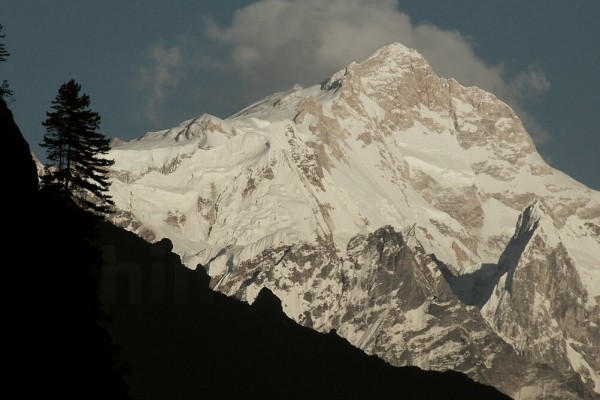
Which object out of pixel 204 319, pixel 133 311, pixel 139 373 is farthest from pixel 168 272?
pixel 139 373

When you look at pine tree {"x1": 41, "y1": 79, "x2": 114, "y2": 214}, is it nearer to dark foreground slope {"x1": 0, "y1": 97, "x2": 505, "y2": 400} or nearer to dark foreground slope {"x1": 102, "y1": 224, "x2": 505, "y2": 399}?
dark foreground slope {"x1": 0, "y1": 97, "x2": 505, "y2": 400}

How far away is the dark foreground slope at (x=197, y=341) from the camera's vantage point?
106 meters

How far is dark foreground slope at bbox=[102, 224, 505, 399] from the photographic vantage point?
105938 millimetres

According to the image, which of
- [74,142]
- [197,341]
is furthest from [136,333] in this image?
[74,142]

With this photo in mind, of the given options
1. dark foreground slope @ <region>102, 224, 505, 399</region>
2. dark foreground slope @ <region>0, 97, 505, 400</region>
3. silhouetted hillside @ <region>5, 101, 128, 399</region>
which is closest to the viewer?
silhouetted hillside @ <region>5, 101, 128, 399</region>

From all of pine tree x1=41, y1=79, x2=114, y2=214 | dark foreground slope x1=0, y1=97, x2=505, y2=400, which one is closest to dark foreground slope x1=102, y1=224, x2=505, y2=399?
dark foreground slope x1=0, y1=97, x2=505, y2=400

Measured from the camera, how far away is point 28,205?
5884 cm

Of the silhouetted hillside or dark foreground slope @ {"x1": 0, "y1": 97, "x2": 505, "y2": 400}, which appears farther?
dark foreground slope @ {"x1": 0, "y1": 97, "x2": 505, "y2": 400}

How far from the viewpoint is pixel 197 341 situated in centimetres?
11506

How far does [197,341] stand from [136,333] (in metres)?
8.53

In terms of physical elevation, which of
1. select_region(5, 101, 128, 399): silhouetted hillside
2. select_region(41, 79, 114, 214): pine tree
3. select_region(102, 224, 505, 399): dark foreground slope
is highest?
select_region(102, 224, 505, 399): dark foreground slope

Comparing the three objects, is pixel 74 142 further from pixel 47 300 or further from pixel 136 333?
pixel 136 333

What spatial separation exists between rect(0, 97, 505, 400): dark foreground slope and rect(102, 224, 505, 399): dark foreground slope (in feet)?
0.41

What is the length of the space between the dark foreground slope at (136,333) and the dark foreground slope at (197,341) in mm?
124
